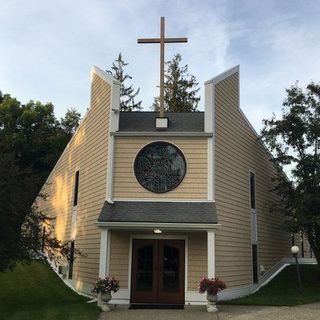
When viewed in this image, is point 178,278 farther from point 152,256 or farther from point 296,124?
point 296,124

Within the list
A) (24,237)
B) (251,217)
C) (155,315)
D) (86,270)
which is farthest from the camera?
(251,217)

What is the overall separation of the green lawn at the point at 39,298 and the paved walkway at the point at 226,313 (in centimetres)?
84

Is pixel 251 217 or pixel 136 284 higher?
pixel 251 217

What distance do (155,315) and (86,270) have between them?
5038 mm

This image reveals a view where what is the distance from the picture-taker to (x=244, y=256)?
18.0 metres

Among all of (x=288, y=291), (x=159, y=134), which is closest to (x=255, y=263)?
(x=288, y=291)

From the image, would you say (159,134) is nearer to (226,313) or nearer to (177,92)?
(226,313)

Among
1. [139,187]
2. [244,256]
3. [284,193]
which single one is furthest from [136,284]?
[284,193]

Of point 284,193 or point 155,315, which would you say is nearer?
point 155,315

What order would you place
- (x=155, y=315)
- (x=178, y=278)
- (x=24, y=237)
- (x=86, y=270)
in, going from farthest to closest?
(x=86, y=270), (x=178, y=278), (x=24, y=237), (x=155, y=315)

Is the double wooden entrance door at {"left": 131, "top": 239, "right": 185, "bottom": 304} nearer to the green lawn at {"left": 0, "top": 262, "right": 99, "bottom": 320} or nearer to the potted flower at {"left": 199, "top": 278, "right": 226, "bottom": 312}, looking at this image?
the potted flower at {"left": 199, "top": 278, "right": 226, "bottom": 312}

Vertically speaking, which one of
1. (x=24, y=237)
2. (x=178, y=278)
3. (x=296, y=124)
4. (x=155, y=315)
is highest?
(x=296, y=124)

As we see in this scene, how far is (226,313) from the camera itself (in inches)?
523

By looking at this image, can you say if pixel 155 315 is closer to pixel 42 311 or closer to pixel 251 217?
pixel 42 311
